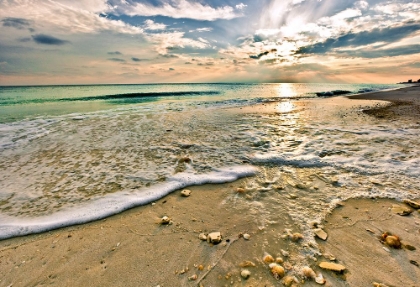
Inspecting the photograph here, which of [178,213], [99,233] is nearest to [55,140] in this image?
[99,233]

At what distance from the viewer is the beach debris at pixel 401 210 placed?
328 cm

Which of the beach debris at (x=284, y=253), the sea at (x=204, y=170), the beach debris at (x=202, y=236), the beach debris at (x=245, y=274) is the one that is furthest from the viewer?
the sea at (x=204, y=170)

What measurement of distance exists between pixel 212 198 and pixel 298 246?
175 centimetres

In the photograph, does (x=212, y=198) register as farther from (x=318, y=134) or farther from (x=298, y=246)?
(x=318, y=134)

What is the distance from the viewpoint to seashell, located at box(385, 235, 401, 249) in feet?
8.64

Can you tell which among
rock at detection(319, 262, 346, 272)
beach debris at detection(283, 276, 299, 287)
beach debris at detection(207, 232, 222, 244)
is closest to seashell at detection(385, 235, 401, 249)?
rock at detection(319, 262, 346, 272)

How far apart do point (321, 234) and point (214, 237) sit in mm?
1558

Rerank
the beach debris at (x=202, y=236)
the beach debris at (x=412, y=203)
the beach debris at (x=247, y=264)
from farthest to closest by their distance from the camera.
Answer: the beach debris at (x=412, y=203), the beach debris at (x=202, y=236), the beach debris at (x=247, y=264)

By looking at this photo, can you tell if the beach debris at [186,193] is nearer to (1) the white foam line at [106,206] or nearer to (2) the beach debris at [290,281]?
(1) the white foam line at [106,206]

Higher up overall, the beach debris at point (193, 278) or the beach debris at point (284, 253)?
the beach debris at point (284, 253)

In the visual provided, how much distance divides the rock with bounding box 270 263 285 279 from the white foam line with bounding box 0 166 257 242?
231 cm

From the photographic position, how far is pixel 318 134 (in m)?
7.77

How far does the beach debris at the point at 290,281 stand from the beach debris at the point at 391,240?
1.51 meters


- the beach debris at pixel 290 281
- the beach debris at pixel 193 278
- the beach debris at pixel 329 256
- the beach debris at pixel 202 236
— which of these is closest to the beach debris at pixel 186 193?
the beach debris at pixel 202 236
